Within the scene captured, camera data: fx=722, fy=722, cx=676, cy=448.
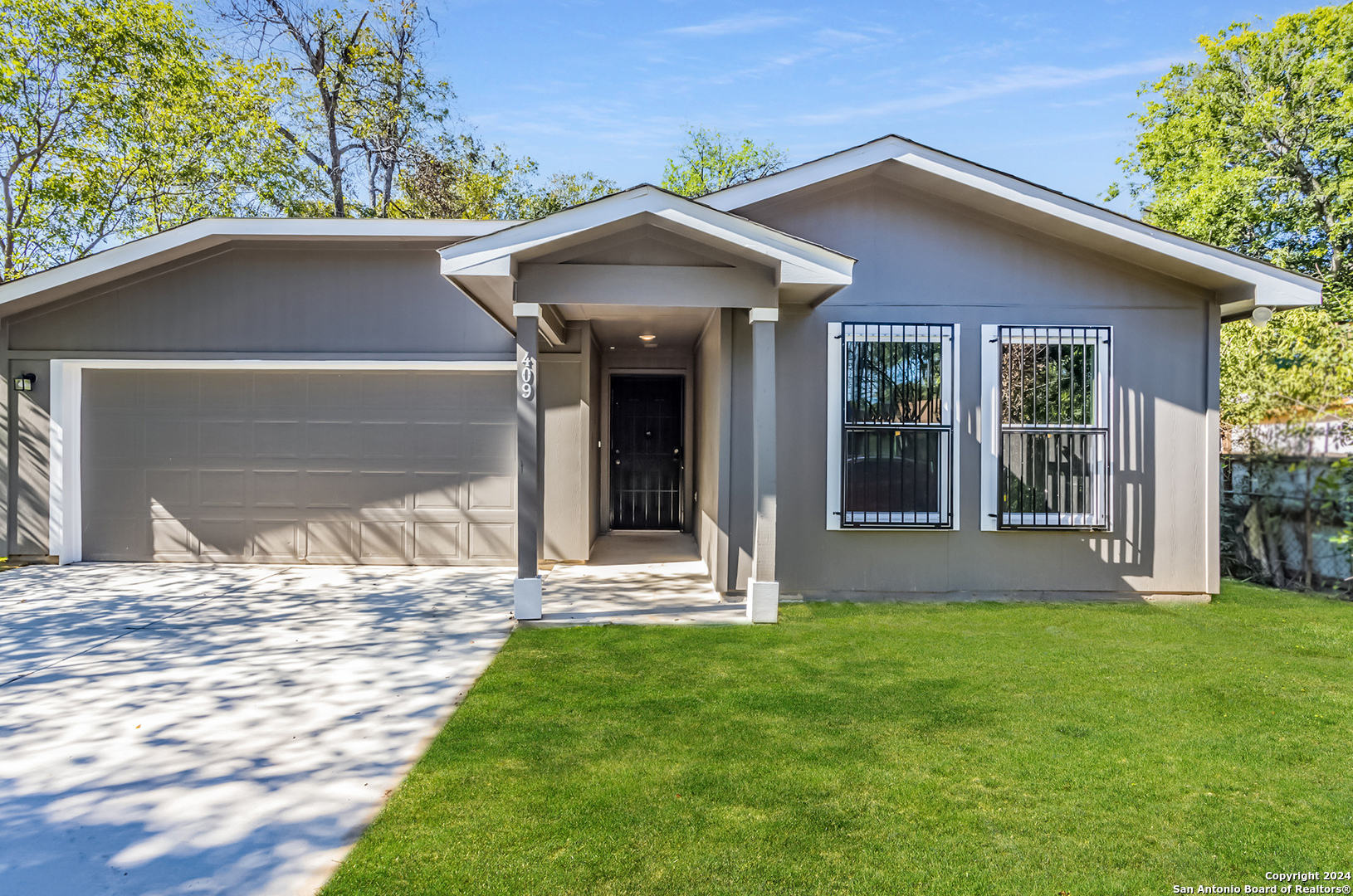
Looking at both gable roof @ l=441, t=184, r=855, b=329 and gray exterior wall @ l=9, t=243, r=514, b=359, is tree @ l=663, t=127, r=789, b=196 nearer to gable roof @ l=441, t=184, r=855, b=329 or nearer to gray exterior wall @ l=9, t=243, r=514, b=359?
gray exterior wall @ l=9, t=243, r=514, b=359

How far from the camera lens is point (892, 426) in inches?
227

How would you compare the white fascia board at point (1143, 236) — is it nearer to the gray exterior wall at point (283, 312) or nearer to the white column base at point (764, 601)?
the white column base at point (764, 601)

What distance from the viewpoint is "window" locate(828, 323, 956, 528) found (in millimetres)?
5758

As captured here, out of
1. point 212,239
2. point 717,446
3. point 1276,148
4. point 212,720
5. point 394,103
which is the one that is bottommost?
point 212,720

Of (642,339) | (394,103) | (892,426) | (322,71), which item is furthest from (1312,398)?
(394,103)

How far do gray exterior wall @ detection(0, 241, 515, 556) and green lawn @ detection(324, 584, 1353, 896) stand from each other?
373cm

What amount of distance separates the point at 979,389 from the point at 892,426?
2.59 ft

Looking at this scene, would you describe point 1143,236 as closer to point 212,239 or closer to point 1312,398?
point 1312,398

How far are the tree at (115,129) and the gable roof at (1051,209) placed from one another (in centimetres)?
1508

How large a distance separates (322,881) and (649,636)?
276cm

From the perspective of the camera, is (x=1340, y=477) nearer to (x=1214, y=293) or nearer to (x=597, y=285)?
(x=597, y=285)

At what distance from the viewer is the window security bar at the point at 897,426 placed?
5766 mm

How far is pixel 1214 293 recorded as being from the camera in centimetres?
581

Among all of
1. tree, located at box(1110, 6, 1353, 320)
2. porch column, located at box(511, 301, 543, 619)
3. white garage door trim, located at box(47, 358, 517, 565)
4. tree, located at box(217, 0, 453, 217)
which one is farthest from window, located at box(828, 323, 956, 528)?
tree, located at box(217, 0, 453, 217)
